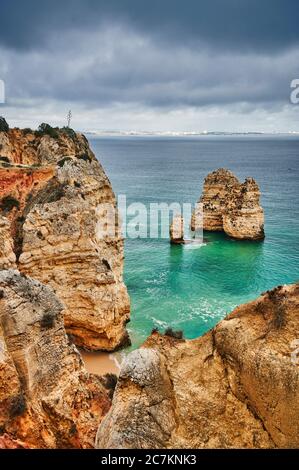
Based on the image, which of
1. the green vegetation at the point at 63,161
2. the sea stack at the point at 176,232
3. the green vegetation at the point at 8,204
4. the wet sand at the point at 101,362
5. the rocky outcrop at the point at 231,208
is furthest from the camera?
the rocky outcrop at the point at 231,208

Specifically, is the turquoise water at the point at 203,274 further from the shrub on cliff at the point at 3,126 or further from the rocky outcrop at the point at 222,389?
the rocky outcrop at the point at 222,389

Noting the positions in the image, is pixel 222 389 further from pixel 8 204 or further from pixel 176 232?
pixel 176 232

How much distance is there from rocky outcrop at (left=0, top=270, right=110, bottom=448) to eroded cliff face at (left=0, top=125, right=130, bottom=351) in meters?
6.02

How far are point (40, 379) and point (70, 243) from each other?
11069 mm

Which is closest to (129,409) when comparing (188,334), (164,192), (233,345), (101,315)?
(233,345)

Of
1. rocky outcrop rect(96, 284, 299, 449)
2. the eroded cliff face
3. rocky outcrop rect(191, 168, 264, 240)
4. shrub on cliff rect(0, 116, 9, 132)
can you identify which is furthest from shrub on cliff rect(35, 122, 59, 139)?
rocky outcrop rect(191, 168, 264, 240)

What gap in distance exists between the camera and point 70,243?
78.5 ft

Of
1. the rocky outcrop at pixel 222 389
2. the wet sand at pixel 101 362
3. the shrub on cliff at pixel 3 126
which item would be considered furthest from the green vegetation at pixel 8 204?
the rocky outcrop at pixel 222 389

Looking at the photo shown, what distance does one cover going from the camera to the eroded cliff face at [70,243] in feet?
76.8

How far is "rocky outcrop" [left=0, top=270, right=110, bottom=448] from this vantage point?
1295 centimetres

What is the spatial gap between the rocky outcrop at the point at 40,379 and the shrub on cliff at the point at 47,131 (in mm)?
21947

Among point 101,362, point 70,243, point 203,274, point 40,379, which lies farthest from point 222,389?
point 203,274

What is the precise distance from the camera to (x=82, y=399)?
14305mm
